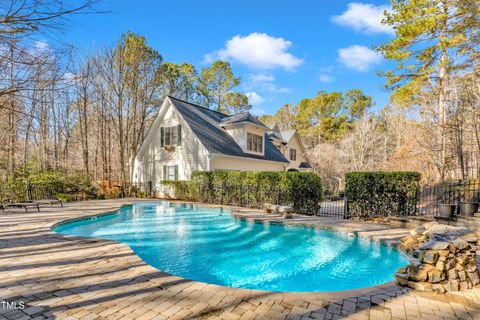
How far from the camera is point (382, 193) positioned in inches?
399

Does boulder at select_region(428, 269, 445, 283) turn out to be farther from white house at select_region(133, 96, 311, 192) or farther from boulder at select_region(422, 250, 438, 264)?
white house at select_region(133, 96, 311, 192)

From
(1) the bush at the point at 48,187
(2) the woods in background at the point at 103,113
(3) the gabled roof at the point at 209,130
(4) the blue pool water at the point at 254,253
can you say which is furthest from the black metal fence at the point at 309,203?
(2) the woods in background at the point at 103,113

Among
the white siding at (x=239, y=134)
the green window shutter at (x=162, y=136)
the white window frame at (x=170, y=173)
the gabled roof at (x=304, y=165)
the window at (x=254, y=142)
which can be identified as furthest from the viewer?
the gabled roof at (x=304, y=165)

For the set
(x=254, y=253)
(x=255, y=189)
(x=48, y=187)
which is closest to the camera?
(x=254, y=253)

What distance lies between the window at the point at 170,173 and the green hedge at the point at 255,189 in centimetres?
162

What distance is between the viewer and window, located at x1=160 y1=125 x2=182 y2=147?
59.2ft

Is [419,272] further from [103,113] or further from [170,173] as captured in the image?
[103,113]

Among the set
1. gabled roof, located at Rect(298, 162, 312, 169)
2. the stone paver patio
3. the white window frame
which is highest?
gabled roof, located at Rect(298, 162, 312, 169)

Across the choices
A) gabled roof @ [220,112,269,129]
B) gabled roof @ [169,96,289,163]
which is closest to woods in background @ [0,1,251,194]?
gabled roof @ [169,96,289,163]

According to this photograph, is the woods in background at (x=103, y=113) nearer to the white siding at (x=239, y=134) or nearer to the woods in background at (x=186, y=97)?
the woods in background at (x=186, y=97)

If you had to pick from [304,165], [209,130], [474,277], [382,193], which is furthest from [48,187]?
[304,165]

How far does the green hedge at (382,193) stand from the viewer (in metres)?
9.70

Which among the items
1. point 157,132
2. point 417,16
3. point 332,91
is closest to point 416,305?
point 417,16

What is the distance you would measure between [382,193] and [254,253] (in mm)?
6571
